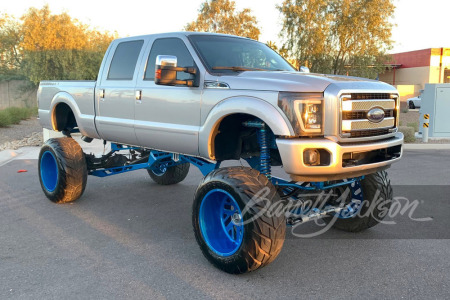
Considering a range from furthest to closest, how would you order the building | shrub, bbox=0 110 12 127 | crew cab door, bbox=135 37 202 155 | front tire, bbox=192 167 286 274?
the building → shrub, bbox=0 110 12 127 → crew cab door, bbox=135 37 202 155 → front tire, bbox=192 167 286 274

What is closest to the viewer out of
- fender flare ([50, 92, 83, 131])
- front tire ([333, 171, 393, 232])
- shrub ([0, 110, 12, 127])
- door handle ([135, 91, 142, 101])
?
front tire ([333, 171, 393, 232])

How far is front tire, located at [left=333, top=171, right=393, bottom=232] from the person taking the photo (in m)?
4.93

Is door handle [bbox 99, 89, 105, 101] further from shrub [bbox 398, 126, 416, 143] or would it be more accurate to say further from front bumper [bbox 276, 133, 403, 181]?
shrub [bbox 398, 126, 416, 143]

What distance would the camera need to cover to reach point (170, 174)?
25.4ft

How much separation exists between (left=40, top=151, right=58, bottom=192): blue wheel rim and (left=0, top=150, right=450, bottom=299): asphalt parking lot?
0.93ft

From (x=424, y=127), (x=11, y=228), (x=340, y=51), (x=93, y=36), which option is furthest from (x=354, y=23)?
(x=11, y=228)

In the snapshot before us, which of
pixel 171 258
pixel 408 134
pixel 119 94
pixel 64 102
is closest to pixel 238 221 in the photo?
pixel 171 258

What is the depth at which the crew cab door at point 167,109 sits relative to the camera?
15.1ft

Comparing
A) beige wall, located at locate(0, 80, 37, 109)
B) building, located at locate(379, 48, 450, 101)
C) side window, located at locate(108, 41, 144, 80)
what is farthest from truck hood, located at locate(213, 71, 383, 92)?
building, located at locate(379, 48, 450, 101)

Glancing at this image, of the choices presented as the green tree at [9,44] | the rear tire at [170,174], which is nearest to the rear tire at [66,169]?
the rear tire at [170,174]

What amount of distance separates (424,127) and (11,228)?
1273 cm

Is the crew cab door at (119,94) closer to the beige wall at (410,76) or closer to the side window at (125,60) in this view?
the side window at (125,60)

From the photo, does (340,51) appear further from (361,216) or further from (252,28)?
(361,216)

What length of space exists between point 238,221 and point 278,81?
1.34m
